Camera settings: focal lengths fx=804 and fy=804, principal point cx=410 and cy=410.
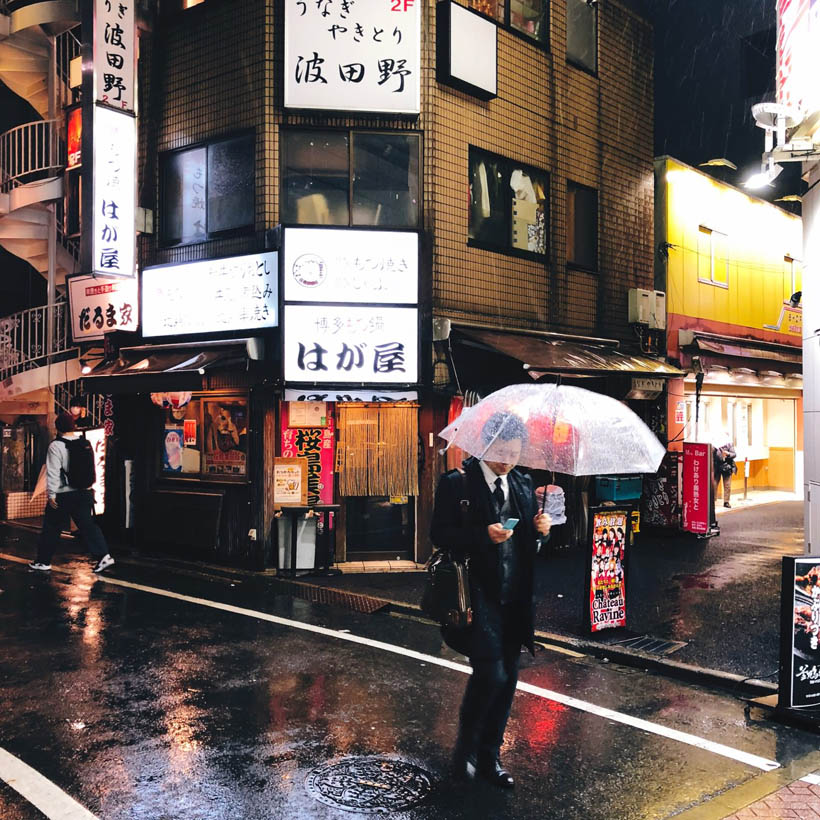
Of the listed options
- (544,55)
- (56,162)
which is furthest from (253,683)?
(56,162)

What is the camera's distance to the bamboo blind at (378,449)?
11.9 m

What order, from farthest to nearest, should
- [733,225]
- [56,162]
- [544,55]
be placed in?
1. [733,225]
2. [56,162]
3. [544,55]

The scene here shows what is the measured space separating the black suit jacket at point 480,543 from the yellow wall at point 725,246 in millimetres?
13292

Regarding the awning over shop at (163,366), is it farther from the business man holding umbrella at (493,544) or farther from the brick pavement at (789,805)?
the brick pavement at (789,805)

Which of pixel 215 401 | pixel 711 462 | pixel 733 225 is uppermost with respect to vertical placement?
pixel 733 225

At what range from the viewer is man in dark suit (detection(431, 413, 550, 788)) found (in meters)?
4.71

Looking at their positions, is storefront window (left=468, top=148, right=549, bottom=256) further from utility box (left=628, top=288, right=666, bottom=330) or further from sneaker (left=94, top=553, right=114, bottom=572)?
sneaker (left=94, top=553, right=114, bottom=572)

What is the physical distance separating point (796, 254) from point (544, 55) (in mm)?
11421

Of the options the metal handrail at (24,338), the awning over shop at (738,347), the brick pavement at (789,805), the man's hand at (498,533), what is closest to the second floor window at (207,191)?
the metal handrail at (24,338)

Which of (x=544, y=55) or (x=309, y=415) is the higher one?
(x=544, y=55)

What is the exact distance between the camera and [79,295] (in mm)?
14453

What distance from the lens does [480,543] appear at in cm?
474

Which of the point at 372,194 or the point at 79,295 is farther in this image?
the point at 79,295

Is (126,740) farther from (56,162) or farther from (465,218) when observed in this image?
(56,162)
